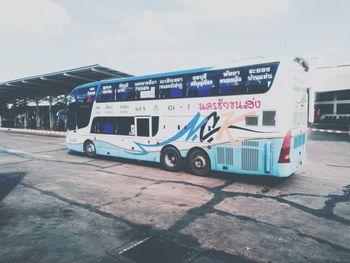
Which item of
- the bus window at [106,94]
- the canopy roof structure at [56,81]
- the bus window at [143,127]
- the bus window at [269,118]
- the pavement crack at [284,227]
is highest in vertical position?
the canopy roof structure at [56,81]

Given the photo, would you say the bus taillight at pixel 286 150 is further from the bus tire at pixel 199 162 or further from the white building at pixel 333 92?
the white building at pixel 333 92

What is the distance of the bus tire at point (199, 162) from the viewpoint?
10.8 metres

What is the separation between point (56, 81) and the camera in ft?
95.5

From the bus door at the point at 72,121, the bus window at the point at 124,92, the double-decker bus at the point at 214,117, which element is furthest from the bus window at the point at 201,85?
the bus door at the point at 72,121

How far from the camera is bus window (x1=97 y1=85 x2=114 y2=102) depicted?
1379cm

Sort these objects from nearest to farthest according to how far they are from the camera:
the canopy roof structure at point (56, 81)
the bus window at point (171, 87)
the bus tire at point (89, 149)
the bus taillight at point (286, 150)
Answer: the bus taillight at point (286, 150) < the bus window at point (171, 87) < the bus tire at point (89, 149) < the canopy roof structure at point (56, 81)

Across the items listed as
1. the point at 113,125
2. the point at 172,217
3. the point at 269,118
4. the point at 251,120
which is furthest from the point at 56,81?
the point at 172,217

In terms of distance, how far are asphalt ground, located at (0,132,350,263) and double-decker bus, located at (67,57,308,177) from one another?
0.94 meters

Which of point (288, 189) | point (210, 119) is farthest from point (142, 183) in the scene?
point (288, 189)

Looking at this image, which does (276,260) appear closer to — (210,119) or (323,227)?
(323,227)

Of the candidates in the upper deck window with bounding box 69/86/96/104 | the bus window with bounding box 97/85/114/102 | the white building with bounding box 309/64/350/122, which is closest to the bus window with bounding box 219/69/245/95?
the bus window with bounding box 97/85/114/102

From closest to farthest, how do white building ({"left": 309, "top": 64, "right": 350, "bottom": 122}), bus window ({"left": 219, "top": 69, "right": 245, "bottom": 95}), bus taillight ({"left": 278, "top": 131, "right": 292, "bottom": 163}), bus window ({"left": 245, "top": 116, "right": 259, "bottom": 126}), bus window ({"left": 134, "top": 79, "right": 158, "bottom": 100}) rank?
bus taillight ({"left": 278, "top": 131, "right": 292, "bottom": 163})
bus window ({"left": 245, "top": 116, "right": 259, "bottom": 126})
bus window ({"left": 219, "top": 69, "right": 245, "bottom": 95})
bus window ({"left": 134, "top": 79, "right": 158, "bottom": 100})
white building ({"left": 309, "top": 64, "right": 350, "bottom": 122})

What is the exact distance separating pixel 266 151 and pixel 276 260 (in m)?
4.73

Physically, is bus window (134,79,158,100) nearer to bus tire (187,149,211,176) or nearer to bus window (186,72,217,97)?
bus window (186,72,217,97)
